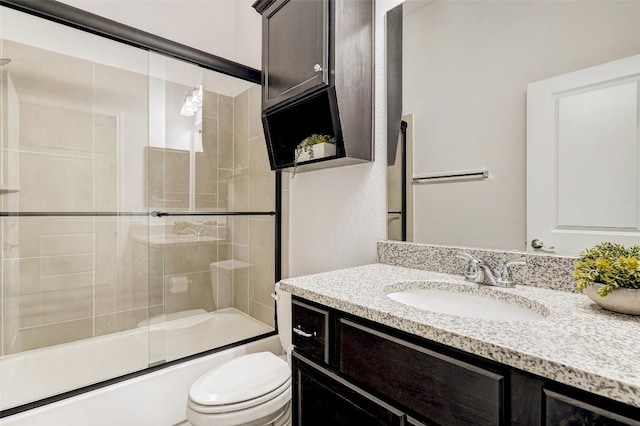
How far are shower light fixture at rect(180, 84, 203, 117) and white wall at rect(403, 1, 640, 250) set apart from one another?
146cm

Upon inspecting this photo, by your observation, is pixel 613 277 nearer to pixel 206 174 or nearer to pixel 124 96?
pixel 206 174

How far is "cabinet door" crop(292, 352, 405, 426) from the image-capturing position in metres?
0.76

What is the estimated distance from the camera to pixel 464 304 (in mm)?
1016

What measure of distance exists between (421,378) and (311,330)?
370 millimetres

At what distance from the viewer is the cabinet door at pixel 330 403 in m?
0.76

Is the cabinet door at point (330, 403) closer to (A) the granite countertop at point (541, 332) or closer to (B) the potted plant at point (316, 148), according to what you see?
(A) the granite countertop at point (541, 332)

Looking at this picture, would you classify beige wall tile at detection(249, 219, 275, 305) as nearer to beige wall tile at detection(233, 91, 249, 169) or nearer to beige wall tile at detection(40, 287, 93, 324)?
beige wall tile at detection(233, 91, 249, 169)

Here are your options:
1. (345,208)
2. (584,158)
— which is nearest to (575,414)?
(584,158)

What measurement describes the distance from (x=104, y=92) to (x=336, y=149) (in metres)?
1.73

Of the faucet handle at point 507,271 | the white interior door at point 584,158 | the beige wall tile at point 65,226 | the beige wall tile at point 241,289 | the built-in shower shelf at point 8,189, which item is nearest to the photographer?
the white interior door at point 584,158

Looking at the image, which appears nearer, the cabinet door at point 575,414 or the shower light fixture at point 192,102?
the cabinet door at point 575,414

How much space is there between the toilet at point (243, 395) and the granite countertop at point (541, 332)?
569 millimetres

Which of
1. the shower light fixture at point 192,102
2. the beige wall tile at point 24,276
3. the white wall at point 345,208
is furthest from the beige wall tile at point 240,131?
the beige wall tile at point 24,276

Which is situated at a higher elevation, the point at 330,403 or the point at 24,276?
the point at 24,276
